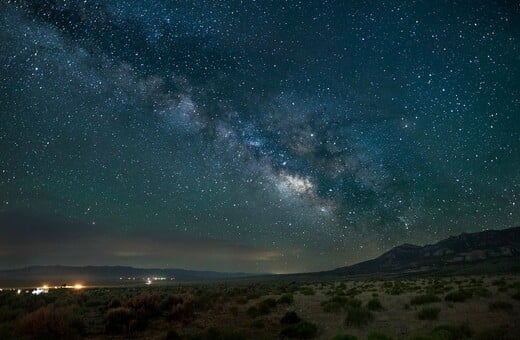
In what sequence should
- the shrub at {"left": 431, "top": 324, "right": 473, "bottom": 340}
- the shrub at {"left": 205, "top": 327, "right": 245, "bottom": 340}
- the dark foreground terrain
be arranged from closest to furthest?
the shrub at {"left": 431, "top": 324, "right": 473, "bottom": 340}
the shrub at {"left": 205, "top": 327, "right": 245, "bottom": 340}
the dark foreground terrain

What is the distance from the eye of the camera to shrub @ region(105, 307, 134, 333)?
16797mm

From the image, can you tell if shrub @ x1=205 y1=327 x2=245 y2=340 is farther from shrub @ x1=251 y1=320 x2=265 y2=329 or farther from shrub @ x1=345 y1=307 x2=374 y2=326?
shrub @ x1=345 y1=307 x2=374 y2=326

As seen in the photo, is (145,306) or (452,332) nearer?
(452,332)

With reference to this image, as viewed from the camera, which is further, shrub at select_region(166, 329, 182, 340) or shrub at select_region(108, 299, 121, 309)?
shrub at select_region(108, 299, 121, 309)

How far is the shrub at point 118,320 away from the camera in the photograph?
1680cm

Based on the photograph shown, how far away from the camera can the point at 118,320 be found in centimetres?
1778

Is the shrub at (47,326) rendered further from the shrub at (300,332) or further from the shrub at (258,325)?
the shrub at (300,332)

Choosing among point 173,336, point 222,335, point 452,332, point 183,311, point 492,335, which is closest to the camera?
point 492,335

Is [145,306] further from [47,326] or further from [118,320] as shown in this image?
[47,326]

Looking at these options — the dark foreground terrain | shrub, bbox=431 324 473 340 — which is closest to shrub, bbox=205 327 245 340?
the dark foreground terrain

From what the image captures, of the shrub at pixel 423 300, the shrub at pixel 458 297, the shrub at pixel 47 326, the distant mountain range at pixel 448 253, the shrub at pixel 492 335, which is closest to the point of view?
the shrub at pixel 492 335

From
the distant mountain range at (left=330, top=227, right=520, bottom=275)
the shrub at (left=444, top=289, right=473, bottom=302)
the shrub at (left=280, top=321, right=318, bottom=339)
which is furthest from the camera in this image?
the distant mountain range at (left=330, top=227, right=520, bottom=275)

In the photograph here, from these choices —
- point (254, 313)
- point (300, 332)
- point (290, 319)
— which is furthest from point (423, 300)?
point (300, 332)

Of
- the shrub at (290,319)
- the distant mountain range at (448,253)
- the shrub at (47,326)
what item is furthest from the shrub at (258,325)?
the distant mountain range at (448,253)
